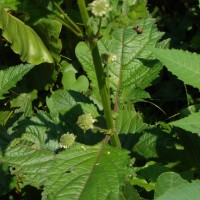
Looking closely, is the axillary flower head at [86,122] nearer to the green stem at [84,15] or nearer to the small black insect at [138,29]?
the green stem at [84,15]

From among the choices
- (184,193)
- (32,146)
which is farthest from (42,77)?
(184,193)

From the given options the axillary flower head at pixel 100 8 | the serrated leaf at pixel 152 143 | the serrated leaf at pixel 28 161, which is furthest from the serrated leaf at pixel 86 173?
the axillary flower head at pixel 100 8

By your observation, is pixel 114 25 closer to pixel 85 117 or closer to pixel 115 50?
pixel 85 117

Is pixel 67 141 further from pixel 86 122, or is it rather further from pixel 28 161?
pixel 28 161

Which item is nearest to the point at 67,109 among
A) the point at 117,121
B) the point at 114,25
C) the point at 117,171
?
the point at 117,121

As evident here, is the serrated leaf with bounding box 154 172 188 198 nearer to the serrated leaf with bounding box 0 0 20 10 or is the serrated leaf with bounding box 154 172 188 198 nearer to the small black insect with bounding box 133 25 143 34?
the small black insect with bounding box 133 25 143 34

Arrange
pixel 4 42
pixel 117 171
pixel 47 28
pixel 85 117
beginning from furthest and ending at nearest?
pixel 4 42 < pixel 47 28 < pixel 85 117 < pixel 117 171
